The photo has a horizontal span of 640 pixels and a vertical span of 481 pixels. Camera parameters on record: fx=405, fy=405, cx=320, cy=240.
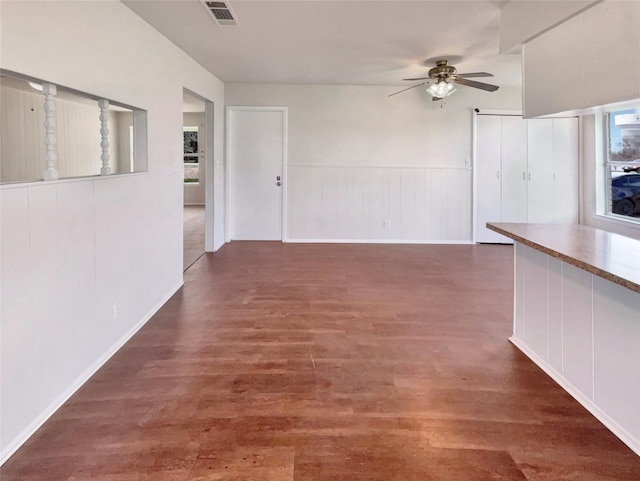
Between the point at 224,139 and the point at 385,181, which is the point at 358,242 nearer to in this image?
the point at 385,181

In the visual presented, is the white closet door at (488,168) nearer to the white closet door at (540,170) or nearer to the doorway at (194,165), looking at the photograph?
the white closet door at (540,170)

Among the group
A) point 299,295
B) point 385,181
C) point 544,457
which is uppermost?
point 385,181

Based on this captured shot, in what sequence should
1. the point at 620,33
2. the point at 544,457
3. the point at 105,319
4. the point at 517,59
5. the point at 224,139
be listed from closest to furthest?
the point at 544,457, the point at 620,33, the point at 105,319, the point at 517,59, the point at 224,139

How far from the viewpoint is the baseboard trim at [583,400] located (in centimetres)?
176

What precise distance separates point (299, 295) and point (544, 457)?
8.13 ft

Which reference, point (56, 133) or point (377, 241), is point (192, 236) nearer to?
point (377, 241)

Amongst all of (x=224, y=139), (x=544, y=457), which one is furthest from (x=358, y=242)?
(x=544, y=457)

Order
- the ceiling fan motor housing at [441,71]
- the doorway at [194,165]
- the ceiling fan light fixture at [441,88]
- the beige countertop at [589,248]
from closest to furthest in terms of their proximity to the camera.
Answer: the beige countertop at [589,248], the ceiling fan motor housing at [441,71], the ceiling fan light fixture at [441,88], the doorway at [194,165]

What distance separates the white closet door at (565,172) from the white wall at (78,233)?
5670 millimetres

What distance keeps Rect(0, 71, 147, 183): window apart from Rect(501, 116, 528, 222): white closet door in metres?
5.33

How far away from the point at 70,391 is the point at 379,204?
5066 millimetres

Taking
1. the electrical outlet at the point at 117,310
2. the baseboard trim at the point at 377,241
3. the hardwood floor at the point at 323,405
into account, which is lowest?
the hardwood floor at the point at 323,405

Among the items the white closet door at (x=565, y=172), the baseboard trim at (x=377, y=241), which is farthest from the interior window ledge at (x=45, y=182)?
the white closet door at (x=565, y=172)

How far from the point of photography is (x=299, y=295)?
3.87 m
